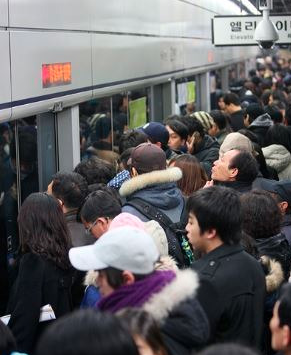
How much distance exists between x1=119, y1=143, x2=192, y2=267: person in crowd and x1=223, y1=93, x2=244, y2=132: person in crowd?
19.7 ft

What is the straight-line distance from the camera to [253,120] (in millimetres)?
9609

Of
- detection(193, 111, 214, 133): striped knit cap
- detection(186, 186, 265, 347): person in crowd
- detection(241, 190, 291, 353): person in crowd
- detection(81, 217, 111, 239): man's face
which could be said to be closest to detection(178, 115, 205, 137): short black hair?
detection(193, 111, 214, 133): striped knit cap

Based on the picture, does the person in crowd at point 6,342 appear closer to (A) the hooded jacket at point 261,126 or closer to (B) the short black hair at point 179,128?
(B) the short black hair at point 179,128

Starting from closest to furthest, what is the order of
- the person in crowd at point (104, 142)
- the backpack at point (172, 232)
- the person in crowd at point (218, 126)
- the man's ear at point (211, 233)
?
the man's ear at point (211, 233), the backpack at point (172, 232), the person in crowd at point (104, 142), the person in crowd at point (218, 126)

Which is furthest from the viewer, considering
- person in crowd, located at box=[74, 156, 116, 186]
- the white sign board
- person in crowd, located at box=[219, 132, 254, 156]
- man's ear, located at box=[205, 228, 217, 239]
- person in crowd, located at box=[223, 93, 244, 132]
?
the white sign board

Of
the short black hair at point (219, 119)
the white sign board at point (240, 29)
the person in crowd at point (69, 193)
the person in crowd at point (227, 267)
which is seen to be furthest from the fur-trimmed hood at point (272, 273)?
the white sign board at point (240, 29)

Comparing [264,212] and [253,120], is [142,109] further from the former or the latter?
[264,212]

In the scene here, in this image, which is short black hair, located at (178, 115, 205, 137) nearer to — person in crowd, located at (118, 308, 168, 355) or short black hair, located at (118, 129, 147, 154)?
short black hair, located at (118, 129, 147, 154)

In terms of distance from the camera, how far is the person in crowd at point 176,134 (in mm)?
7234

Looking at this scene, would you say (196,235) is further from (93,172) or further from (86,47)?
(86,47)

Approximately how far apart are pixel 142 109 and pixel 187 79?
4308 mm

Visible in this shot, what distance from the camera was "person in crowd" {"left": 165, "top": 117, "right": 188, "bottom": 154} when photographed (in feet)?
23.7

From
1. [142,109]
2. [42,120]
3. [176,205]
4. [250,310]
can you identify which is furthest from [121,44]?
[250,310]

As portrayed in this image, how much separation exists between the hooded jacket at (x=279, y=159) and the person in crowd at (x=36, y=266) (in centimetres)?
365
